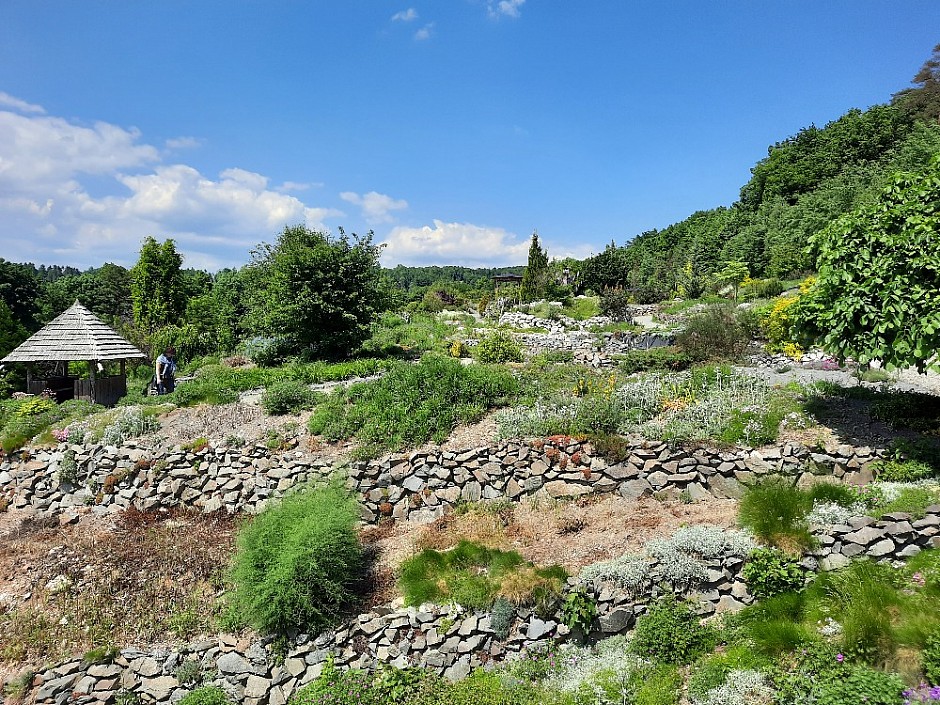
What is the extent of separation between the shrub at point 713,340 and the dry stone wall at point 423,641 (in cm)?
726

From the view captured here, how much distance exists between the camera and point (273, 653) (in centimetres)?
550

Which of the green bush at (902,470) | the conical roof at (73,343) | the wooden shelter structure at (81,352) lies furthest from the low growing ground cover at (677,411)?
the conical roof at (73,343)

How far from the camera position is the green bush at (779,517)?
17.1ft

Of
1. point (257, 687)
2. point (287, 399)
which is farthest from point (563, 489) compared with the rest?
point (287, 399)

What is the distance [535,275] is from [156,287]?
23897 mm

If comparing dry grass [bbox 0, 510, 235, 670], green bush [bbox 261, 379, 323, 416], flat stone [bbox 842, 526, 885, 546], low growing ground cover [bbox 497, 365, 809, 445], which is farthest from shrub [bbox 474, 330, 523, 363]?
flat stone [bbox 842, 526, 885, 546]

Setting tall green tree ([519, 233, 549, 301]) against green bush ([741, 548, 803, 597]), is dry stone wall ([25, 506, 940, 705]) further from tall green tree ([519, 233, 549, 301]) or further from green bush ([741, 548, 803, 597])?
tall green tree ([519, 233, 549, 301])

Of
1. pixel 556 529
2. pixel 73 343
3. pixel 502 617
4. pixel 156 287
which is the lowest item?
pixel 502 617

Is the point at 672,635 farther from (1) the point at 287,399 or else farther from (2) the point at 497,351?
(2) the point at 497,351

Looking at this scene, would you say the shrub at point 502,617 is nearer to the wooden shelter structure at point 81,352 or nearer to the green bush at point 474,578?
the green bush at point 474,578

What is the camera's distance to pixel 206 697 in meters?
5.04

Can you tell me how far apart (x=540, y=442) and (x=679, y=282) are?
3870 cm

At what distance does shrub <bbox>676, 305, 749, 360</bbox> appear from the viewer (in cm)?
1217

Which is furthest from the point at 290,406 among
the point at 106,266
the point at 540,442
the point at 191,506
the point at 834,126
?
the point at 834,126
